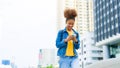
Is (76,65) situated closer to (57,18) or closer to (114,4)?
(114,4)

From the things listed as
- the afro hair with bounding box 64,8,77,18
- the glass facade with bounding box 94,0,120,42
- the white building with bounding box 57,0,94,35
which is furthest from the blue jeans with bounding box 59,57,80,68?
the white building with bounding box 57,0,94,35

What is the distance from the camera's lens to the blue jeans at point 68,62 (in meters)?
5.60

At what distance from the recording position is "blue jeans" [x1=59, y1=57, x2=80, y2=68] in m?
5.60

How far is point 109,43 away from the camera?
72.8 metres

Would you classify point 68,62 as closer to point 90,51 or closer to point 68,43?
point 68,43

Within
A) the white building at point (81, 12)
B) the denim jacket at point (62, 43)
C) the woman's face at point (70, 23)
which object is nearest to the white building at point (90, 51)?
the white building at point (81, 12)

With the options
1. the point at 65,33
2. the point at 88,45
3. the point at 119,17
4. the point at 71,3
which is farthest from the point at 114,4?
the point at 71,3

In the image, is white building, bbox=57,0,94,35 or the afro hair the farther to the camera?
white building, bbox=57,0,94,35

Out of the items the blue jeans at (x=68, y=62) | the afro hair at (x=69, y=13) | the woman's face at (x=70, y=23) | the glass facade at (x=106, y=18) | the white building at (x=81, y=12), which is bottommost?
the blue jeans at (x=68, y=62)

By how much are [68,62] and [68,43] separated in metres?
0.29

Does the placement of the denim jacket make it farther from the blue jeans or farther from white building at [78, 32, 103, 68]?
white building at [78, 32, 103, 68]

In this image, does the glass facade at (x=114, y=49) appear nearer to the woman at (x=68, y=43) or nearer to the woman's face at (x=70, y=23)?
the woman at (x=68, y=43)

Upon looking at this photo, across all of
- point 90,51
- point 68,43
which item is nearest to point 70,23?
point 68,43

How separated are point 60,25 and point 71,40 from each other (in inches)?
5699
